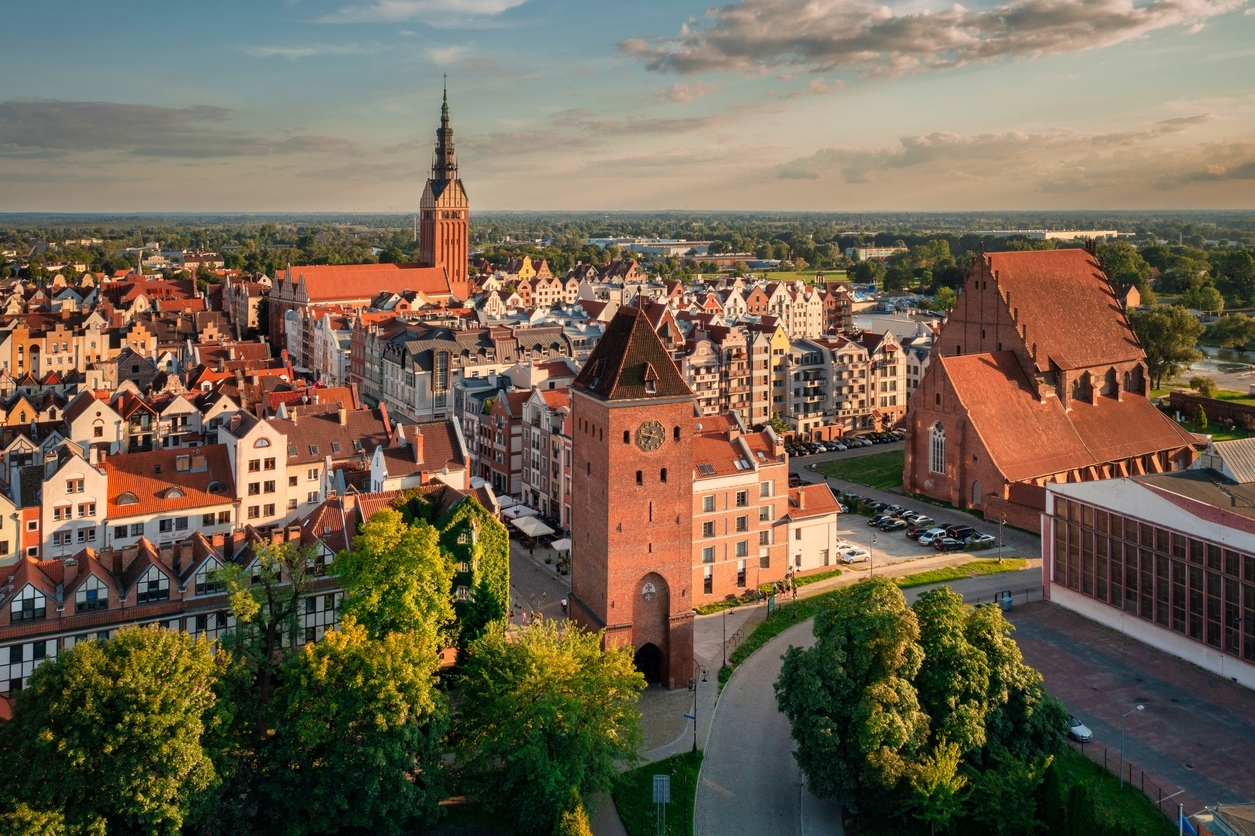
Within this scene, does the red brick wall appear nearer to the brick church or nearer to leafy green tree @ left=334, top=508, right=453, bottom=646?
leafy green tree @ left=334, top=508, right=453, bottom=646

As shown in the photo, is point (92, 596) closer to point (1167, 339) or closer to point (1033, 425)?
point (1033, 425)

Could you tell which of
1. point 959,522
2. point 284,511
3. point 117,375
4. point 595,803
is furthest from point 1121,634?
point 117,375

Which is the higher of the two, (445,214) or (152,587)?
(445,214)

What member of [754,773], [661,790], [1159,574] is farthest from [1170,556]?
[661,790]

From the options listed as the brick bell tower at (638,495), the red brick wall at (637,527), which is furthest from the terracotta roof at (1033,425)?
the brick bell tower at (638,495)

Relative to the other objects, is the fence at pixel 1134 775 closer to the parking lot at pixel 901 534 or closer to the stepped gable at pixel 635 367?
the stepped gable at pixel 635 367

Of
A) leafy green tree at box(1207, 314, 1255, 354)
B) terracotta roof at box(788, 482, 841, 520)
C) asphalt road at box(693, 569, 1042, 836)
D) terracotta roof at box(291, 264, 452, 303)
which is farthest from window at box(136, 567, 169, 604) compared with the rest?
leafy green tree at box(1207, 314, 1255, 354)
